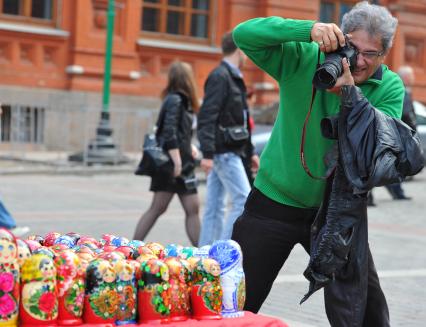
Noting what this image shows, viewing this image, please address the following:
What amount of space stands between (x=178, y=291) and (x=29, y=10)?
1772 centimetres

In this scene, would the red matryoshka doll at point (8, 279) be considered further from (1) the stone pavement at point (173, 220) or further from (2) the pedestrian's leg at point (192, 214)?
(2) the pedestrian's leg at point (192, 214)

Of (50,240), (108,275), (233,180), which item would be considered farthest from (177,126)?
(108,275)

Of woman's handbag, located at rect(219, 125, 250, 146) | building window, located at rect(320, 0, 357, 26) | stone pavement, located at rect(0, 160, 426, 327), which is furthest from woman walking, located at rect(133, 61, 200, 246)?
building window, located at rect(320, 0, 357, 26)

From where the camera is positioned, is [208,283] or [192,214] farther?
[192,214]

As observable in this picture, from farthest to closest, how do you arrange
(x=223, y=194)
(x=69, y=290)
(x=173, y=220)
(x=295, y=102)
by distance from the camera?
(x=173, y=220) → (x=223, y=194) → (x=295, y=102) → (x=69, y=290)

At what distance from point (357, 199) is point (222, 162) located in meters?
4.51

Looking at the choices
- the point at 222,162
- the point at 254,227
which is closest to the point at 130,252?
the point at 254,227

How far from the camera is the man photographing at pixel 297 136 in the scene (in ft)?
14.2

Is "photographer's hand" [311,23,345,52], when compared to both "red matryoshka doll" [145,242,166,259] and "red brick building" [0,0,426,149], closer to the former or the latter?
"red matryoshka doll" [145,242,166,259]

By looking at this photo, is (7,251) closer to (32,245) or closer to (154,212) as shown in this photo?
(32,245)

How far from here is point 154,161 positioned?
908cm

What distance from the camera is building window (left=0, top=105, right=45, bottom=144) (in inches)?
723

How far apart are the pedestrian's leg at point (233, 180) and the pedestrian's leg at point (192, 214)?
1.83ft

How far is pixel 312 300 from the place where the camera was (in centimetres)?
763
